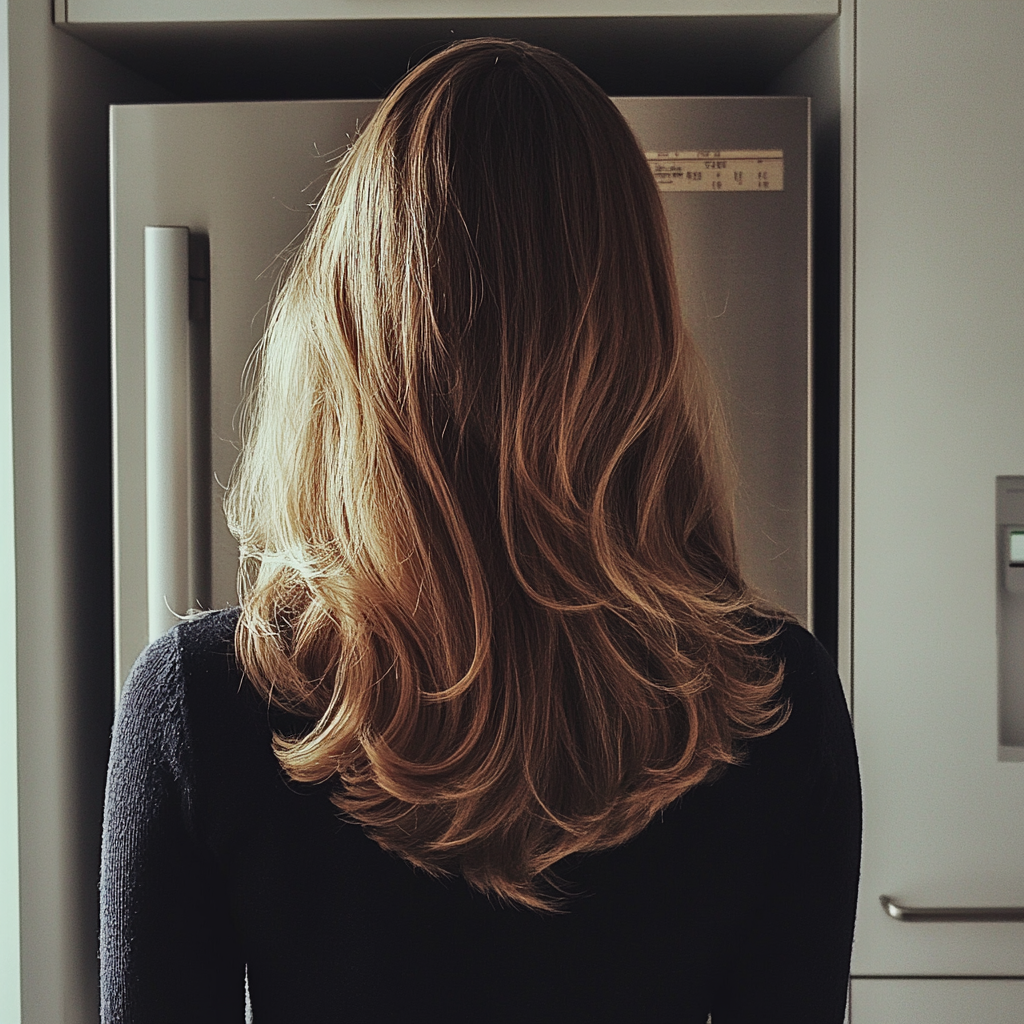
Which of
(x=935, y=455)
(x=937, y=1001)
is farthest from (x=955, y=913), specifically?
(x=935, y=455)

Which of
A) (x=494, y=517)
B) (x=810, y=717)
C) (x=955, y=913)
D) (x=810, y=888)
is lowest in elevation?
(x=955, y=913)

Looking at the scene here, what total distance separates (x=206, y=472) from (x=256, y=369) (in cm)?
13

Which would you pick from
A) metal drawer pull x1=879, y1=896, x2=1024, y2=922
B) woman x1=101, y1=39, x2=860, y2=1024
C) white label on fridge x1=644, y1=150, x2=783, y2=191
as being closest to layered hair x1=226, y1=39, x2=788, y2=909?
woman x1=101, y1=39, x2=860, y2=1024

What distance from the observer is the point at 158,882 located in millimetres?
617

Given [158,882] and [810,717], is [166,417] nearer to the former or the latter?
[158,882]

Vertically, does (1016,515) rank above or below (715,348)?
below

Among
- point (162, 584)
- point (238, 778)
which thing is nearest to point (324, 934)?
point (238, 778)

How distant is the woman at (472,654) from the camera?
1.93ft

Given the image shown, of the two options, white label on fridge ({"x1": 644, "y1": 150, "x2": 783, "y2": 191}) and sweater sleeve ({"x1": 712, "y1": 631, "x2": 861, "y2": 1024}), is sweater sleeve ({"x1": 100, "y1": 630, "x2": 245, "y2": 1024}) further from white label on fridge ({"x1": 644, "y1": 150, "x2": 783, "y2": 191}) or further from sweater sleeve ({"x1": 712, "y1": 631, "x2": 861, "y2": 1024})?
white label on fridge ({"x1": 644, "y1": 150, "x2": 783, "y2": 191})

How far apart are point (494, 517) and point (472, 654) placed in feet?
0.26

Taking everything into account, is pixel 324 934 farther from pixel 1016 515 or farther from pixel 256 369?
pixel 1016 515

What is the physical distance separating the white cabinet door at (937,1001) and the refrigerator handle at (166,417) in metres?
0.87

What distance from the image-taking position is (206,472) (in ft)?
3.75

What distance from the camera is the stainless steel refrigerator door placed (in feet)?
3.66
